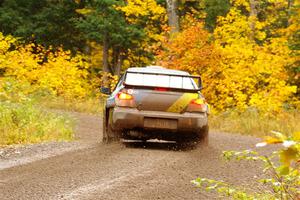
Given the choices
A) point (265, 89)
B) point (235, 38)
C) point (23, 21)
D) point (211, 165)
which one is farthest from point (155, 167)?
point (23, 21)

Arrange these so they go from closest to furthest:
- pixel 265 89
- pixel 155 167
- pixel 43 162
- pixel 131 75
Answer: pixel 155 167
pixel 43 162
pixel 131 75
pixel 265 89

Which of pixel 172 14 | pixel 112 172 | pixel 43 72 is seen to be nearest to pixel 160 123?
pixel 112 172

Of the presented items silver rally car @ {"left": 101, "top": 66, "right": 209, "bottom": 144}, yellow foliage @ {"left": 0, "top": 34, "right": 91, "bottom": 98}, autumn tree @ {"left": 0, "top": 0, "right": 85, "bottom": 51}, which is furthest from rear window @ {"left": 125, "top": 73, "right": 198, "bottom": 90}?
autumn tree @ {"left": 0, "top": 0, "right": 85, "bottom": 51}

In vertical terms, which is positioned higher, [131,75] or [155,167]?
[131,75]

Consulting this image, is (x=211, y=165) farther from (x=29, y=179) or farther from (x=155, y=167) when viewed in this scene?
(x=29, y=179)

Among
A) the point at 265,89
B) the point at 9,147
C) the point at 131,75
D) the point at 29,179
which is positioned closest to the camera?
the point at 29,179

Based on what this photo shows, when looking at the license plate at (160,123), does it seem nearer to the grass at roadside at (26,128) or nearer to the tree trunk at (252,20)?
the grass at roadside at (26,128)

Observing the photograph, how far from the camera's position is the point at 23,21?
119 feet

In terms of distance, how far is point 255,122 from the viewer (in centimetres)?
1967

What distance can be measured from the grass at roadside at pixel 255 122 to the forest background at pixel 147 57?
0.13ft

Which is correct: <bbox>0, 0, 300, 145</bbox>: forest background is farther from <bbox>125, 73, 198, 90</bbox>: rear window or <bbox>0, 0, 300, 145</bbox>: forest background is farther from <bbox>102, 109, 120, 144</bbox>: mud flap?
<bbox>125, 73, 198, 90</bbox>: rear window

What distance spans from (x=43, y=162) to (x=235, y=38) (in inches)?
833

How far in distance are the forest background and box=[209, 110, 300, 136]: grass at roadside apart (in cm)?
4

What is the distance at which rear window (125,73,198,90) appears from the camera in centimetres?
1215
